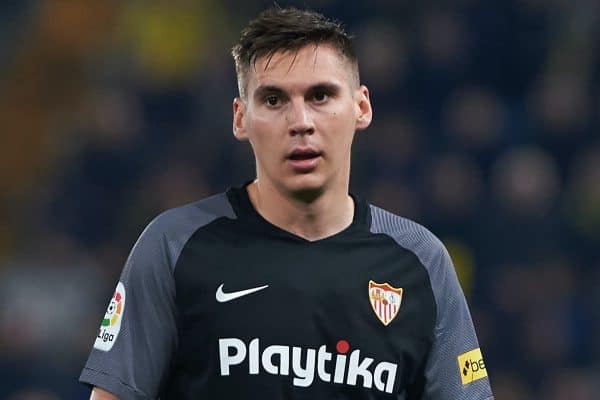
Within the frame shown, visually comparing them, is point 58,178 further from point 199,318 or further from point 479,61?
point 199,318

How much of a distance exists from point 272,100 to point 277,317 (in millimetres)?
541

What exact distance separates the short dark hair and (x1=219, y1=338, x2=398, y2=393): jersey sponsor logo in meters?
0.66

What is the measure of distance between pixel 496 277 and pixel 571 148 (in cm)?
104

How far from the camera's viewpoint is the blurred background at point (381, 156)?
6.84 metres

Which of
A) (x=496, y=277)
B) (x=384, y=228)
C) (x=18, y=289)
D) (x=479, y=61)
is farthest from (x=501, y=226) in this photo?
(x=384, y=228)

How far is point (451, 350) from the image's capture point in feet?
10.8

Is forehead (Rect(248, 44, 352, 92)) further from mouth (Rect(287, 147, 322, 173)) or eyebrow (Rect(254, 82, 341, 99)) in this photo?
mouth (Rect(287, 147, 322, 173))

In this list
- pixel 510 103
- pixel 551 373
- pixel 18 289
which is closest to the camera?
pixel 551 373

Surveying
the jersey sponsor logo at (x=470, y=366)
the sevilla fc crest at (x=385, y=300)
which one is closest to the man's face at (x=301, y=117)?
the sevilla fc crest at (x=385, y=300)

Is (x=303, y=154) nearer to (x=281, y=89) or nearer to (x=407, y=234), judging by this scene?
(x=281, y=89)

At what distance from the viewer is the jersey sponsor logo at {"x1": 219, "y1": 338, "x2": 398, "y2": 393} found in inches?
121

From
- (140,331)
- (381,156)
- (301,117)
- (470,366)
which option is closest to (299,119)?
(301,117)

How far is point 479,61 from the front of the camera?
7.99m

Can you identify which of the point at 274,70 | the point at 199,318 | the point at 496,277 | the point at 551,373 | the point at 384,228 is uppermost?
the point at 274,70
